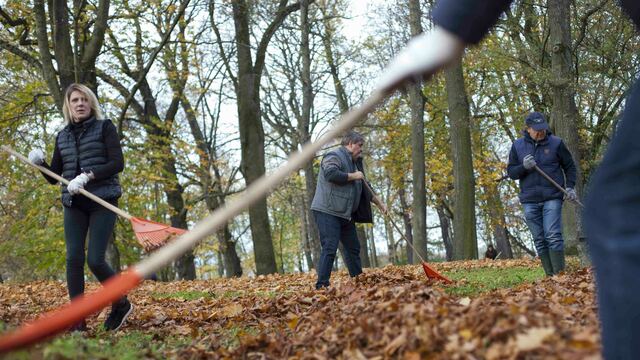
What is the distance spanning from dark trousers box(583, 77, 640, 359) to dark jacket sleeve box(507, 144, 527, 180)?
6.13m

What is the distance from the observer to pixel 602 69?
13.4 metres

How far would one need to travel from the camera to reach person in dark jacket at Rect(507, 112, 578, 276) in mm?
7723

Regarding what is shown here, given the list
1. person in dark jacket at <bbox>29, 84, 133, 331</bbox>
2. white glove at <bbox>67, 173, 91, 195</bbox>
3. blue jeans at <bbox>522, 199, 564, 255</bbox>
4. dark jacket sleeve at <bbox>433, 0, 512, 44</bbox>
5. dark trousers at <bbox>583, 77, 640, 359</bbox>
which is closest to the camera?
dark trousers at <bbox>583, 77, 640, 359</bbox>

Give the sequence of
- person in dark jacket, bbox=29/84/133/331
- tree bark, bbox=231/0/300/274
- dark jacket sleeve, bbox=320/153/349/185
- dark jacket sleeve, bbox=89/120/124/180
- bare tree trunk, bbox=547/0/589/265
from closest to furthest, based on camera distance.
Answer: person in dark jacket, bbox=29/84/133/331
dark jacket sleeve, bbox=89/120/124/180
dark jacket sleeve, bbox=320/153/349/185
bare tree trunk, bbox=547/0/589/265
tree bark, bbox=231/0/300/274

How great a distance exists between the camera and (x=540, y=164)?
26.2ft

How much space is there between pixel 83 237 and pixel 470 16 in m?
4.42

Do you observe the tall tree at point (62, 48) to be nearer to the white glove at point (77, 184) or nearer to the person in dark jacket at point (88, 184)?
the person in dark jacket at point (88, 184)

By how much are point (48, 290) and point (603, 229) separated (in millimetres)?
9974

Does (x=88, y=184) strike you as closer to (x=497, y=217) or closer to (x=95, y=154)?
(x=95, y=154)

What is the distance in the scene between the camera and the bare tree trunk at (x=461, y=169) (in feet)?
48.3

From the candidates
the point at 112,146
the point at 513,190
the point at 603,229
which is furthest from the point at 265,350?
the point at 513,190

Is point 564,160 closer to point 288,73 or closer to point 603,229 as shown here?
point 603,229

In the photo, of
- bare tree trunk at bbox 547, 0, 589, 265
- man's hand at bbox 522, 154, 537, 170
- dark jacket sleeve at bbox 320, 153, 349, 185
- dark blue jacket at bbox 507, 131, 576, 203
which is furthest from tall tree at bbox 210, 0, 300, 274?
man's hand at bbox 522, 154, 537, 170

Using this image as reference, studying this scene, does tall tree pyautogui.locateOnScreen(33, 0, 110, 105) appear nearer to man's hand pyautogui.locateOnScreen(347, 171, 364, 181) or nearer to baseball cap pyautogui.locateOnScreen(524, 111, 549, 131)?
man's hand pyautogui.locateOnScreen(347, 171, 364, 181)
